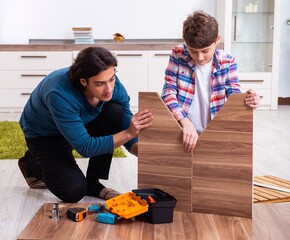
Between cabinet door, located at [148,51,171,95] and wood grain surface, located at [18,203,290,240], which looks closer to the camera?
wood grain surface, located at [18,203,290,240]

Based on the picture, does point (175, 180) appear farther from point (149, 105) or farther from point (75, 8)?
point (75, 8)

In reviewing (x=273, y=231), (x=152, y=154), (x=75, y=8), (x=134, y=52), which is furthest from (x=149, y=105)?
(x=75, y=8)

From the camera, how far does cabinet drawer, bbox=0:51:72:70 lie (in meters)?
5.09

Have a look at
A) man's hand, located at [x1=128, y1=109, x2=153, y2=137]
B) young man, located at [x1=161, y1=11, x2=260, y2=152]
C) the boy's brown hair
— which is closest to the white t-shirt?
young man, located at [x1=161, y1=11, x2=260, y2=152]

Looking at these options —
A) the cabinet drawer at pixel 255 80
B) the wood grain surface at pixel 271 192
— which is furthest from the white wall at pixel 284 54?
the wood grain surface at pixel 271 192

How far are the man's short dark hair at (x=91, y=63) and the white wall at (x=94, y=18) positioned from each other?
12.0ft

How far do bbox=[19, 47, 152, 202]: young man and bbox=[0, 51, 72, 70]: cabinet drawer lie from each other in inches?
112

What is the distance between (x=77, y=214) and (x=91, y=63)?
21.8 inches

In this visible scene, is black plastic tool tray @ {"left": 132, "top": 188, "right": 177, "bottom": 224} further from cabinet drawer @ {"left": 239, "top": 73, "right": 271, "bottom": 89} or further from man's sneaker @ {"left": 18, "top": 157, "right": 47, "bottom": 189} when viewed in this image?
cabinet drawer @ {"left": 239, "top": 73, "right": 271, "bottom": 89}

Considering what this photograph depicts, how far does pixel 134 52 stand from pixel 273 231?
3596 millimetres

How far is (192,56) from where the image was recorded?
2.04m

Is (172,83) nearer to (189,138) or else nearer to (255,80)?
(189,138)

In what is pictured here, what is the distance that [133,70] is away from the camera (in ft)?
17.0

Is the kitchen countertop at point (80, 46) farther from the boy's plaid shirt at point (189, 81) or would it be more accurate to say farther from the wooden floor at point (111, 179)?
the boy's plaid shirt at point (189, 81)
